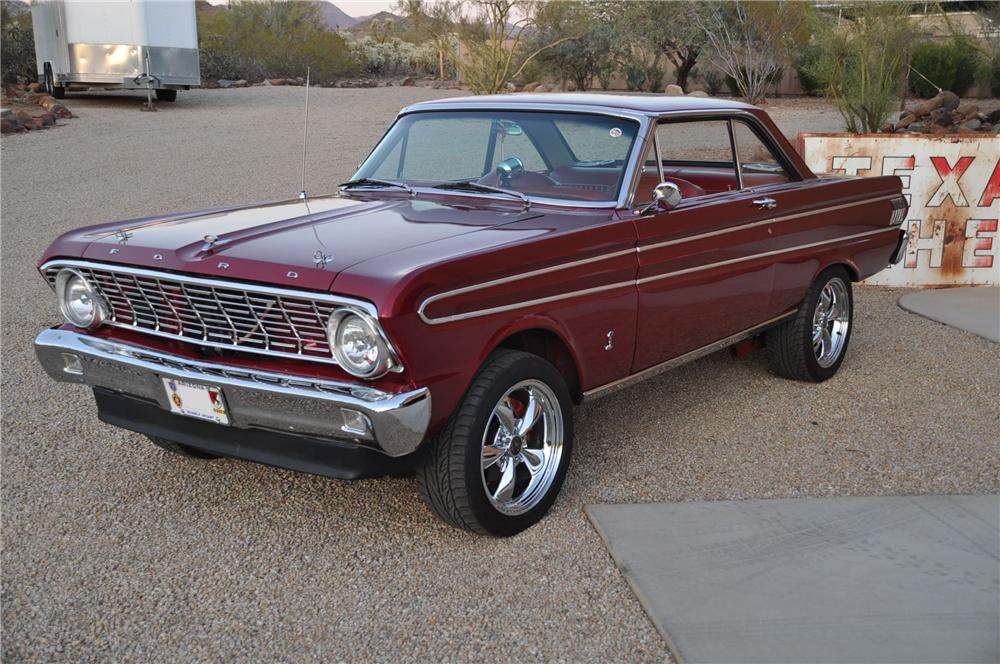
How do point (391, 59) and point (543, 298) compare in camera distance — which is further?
point (391, 59)

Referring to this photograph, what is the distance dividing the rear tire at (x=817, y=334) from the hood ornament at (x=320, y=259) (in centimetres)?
299

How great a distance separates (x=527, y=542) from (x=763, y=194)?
2.33 meters

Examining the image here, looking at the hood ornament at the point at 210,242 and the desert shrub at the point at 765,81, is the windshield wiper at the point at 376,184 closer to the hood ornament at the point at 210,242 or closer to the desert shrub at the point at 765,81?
the hood ornament at the point at 210,242

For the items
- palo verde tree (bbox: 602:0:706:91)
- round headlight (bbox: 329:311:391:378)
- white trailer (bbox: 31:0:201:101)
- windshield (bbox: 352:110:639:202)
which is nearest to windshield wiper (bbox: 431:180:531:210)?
windshield (bbox: 352:110:639:202)

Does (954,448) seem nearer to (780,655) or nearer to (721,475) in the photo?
(721,475)

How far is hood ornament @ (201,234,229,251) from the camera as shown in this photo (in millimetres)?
3561

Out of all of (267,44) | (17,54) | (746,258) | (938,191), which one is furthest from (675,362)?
(267,44)

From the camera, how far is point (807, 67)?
74.3ft

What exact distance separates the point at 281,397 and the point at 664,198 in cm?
191

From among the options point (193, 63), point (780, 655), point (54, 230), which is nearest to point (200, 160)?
point (54, 230)

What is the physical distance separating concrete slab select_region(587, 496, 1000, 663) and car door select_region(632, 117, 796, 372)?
0.85 meters

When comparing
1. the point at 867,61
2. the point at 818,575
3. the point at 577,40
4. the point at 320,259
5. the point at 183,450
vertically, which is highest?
the point at 577,40

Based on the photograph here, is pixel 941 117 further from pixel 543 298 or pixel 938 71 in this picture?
pixel 543 298

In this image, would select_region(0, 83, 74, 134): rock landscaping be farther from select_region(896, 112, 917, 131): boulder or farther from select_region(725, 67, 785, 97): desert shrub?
select_region(725, 67, 785, 97): desert shrub
